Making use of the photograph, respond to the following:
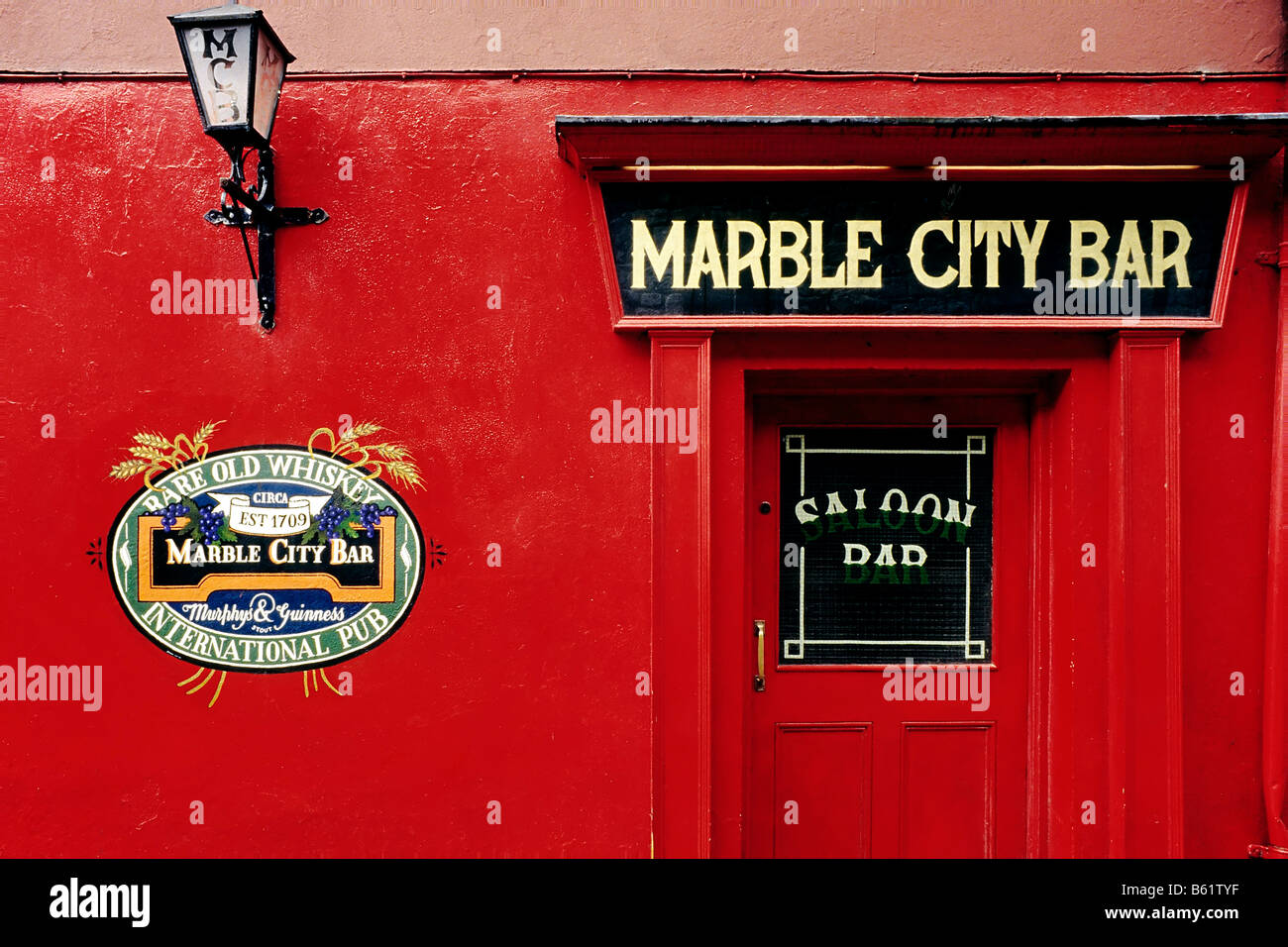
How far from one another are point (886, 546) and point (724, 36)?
2157 millimetres

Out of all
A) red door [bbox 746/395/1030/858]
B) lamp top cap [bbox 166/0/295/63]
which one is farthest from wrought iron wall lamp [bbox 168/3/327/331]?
red door [bbox 746/395/1030/858]

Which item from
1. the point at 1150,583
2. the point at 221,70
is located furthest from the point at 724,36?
the point at 1150,583

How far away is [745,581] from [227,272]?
2.38 meters

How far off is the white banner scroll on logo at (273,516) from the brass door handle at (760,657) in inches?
71.4

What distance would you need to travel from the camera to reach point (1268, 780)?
323cm

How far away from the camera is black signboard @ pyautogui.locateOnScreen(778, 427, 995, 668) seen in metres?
3.54

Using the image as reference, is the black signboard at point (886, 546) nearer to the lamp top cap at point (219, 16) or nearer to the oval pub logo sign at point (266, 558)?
the oval pub logo sign at point (266, 558)

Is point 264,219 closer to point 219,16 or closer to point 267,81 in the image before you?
point 267,81

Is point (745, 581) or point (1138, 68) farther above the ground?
point (1138, 68)

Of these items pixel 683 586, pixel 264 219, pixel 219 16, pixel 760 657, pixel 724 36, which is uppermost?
pixel 724 36

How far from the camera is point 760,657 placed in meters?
3.50

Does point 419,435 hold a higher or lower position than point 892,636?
higher
